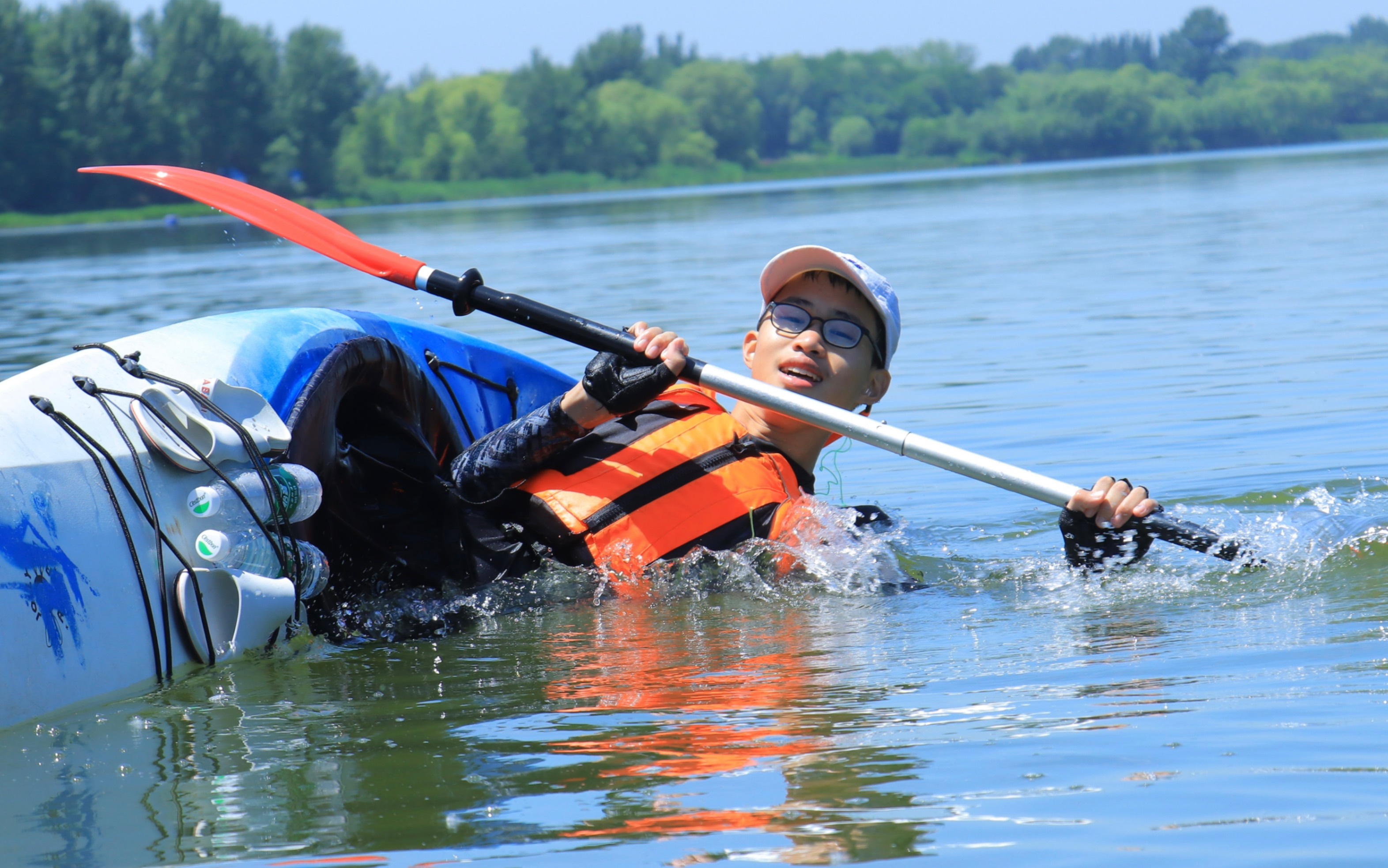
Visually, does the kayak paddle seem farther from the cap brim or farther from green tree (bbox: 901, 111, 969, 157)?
green tree (bbox: 901, 111, 969, 157)

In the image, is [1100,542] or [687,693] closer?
[687,693]

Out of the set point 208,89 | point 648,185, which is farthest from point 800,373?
point 648,185

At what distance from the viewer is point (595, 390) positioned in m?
3.63

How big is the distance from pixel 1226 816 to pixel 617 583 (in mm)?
1841

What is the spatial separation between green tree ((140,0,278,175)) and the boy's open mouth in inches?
2656

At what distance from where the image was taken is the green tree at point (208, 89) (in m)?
68.8

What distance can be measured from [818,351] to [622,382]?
2.10 feet

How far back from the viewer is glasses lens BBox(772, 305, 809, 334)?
158 inches

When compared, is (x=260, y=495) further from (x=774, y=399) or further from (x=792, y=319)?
(x=792, y=319)

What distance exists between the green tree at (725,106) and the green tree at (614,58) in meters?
10.9

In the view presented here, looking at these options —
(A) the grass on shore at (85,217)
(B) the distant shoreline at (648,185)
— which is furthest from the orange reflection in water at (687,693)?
(A) the grass on shore at (85,217)

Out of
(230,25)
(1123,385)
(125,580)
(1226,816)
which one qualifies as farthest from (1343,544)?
(230,25)

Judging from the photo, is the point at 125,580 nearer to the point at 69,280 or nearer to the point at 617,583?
the point at 617,583

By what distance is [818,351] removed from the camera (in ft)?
13.1
